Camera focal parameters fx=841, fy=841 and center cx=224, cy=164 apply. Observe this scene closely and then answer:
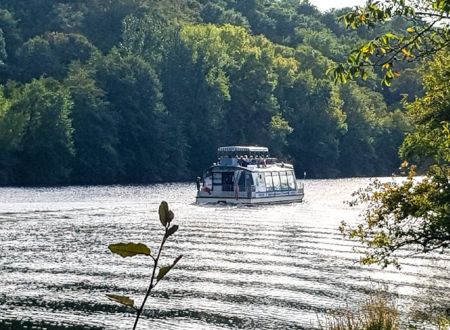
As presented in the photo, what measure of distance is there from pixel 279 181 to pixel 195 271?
4356cm

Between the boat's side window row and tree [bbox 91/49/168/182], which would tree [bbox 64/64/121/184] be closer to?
tree [bbox 91/49/168/182]

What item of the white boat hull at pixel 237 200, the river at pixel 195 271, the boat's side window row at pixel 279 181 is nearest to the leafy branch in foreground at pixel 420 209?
the river at pixel 195 271

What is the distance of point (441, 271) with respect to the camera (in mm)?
43969

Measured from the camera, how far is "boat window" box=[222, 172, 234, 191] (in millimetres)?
80438

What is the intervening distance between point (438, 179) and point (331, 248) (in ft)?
89.9

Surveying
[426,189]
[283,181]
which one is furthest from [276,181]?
[426,189]

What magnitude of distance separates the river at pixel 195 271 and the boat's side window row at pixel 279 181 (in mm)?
9319

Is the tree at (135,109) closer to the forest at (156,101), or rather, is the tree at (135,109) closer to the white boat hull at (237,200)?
the forest at (156,101)

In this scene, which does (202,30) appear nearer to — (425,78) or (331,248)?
(331,248)

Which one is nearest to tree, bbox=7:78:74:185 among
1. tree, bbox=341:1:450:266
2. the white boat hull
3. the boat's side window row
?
the boat's side window row

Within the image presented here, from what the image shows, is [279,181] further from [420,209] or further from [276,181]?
[420,209]

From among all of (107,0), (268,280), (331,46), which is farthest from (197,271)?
(331,46)

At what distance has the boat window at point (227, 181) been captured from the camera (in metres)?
80.4

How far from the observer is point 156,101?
12862cm
